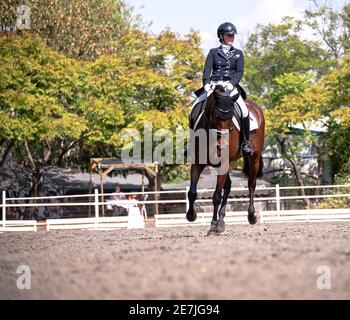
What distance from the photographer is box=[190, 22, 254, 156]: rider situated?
39.1 feet

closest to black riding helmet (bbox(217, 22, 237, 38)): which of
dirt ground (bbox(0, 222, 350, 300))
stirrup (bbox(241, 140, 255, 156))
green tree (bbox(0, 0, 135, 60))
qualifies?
stirrup (bbox(241, 140, 255, 156))

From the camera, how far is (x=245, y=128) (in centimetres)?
1222

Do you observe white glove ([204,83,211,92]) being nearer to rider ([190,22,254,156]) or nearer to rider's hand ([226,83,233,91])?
rider ([190,22,254,156])

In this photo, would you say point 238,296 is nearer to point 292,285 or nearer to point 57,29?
point 292,285

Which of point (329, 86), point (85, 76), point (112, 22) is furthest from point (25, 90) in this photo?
point (329, 86)

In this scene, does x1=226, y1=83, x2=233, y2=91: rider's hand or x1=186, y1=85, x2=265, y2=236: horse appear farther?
x1=226, y1=83, x2=233, y2=91: rider's hand

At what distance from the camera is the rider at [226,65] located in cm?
1191

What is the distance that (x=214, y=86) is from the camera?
11.3 metres

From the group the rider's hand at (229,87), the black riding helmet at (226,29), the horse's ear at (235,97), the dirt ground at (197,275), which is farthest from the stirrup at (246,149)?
the dirt ground at (197,275)

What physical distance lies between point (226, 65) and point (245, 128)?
45.5 inches

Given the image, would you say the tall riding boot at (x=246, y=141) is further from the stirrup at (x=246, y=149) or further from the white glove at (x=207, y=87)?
the white glove at (x=207, y=87)

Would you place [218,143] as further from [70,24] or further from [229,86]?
[70,24]

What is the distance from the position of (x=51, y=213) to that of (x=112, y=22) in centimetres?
1764

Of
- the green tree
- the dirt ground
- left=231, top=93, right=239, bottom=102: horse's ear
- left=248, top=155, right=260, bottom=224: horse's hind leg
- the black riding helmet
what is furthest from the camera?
the green tree
